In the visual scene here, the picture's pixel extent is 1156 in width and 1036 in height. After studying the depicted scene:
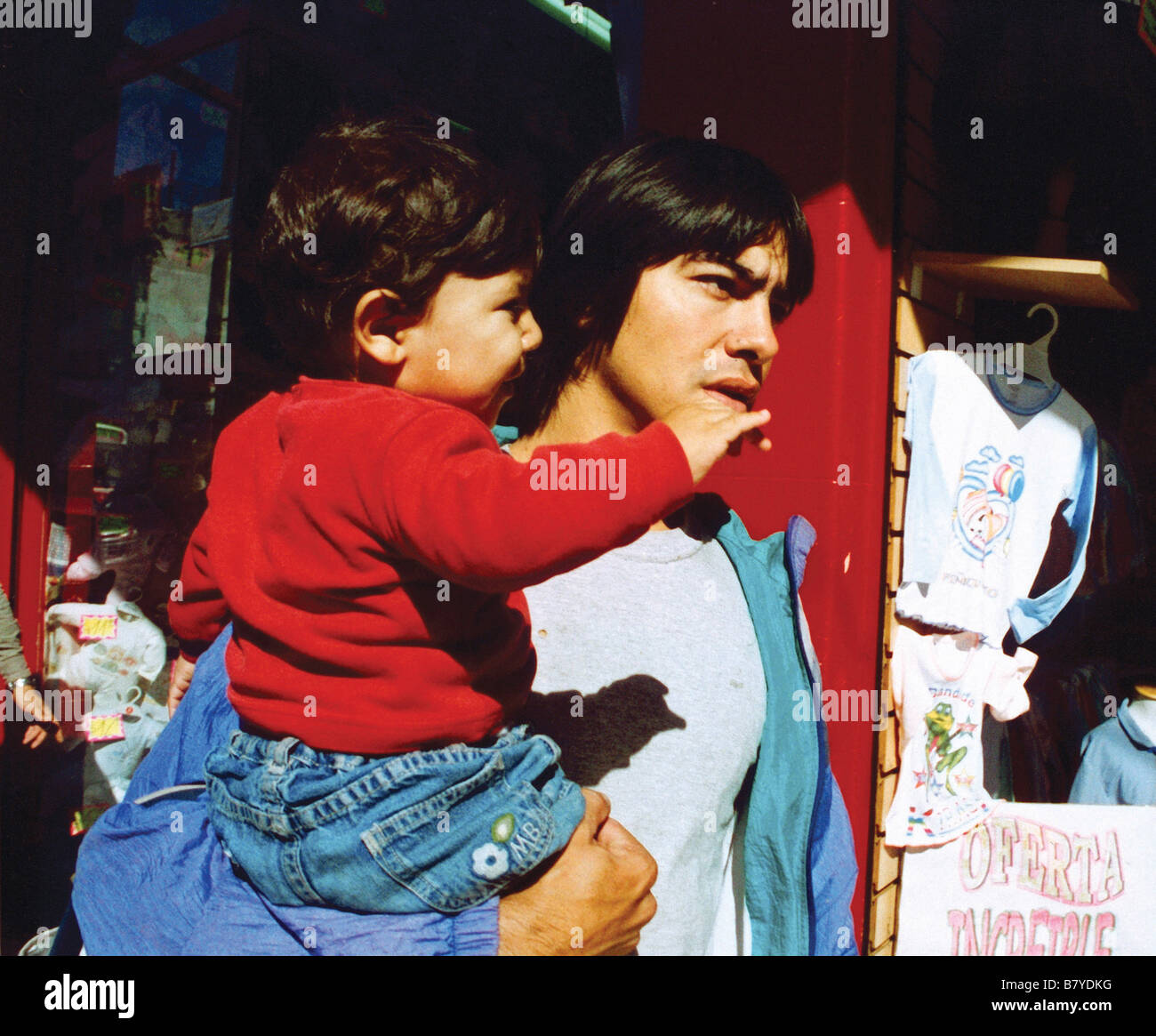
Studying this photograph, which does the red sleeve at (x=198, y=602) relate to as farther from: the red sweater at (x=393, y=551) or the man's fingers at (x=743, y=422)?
the man's fingers at (x=743, y=422)

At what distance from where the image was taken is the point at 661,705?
143 cm

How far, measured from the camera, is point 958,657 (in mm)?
2426

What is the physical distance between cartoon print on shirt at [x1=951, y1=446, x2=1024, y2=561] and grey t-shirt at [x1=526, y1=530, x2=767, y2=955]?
1.15 metres

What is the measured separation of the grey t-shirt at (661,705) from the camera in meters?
1.38

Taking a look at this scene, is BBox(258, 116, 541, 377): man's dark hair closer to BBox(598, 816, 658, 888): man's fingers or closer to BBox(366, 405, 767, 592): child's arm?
BBox(366, 405, 767, 592): child's arm

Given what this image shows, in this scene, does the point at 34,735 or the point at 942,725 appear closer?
the point at 942,725

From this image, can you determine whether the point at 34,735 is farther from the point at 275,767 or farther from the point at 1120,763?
the point at 1120,763

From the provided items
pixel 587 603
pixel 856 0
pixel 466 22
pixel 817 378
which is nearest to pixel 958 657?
pixel 817 378

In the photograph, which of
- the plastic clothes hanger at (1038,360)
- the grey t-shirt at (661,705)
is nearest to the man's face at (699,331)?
the grey t-shirt at (661,705)

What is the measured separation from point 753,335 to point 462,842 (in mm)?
1006

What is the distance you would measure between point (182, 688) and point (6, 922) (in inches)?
67.9

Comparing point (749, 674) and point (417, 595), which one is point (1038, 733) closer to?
point (749, 674)

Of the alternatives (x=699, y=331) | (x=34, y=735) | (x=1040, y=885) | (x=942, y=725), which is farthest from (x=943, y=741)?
(x=34, y=735)

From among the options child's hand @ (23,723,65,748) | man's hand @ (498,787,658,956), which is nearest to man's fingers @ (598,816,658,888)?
man's hand @ (498,787,658,956)
